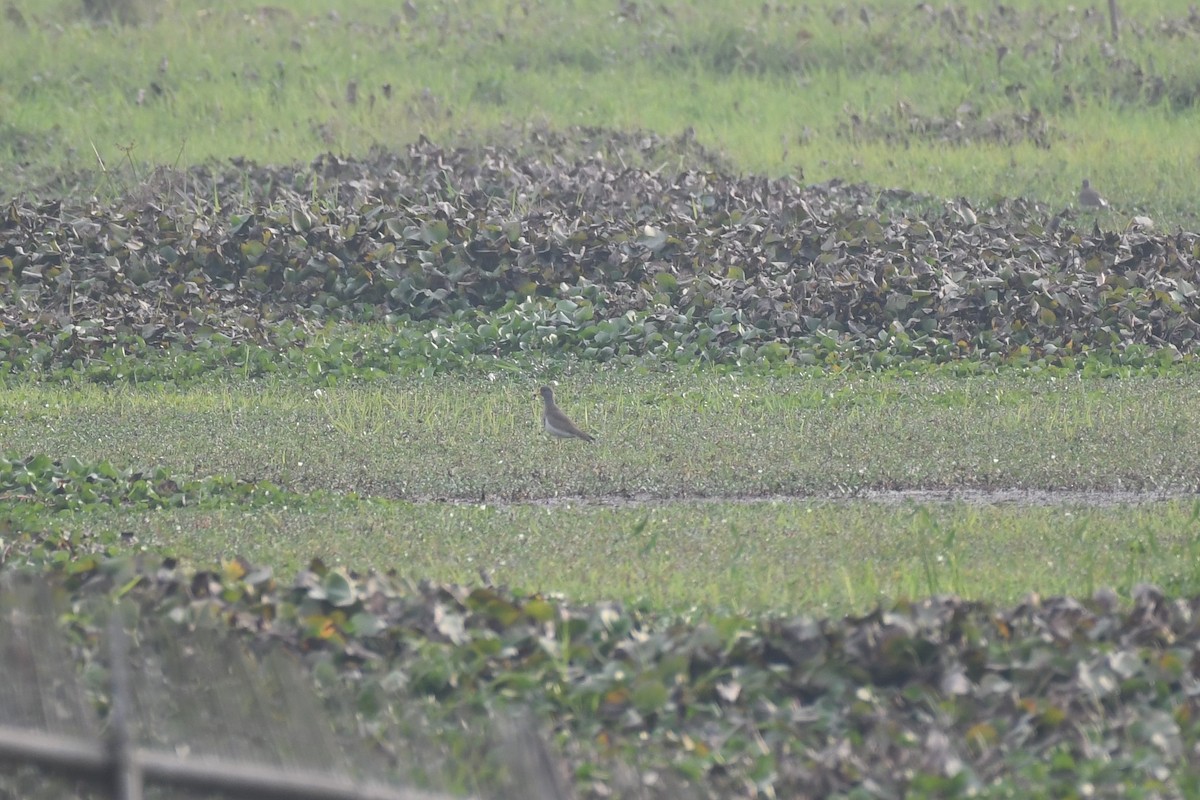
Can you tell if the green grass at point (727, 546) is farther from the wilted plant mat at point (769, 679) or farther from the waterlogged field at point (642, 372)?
the wilted plant mat at point (769, 679)

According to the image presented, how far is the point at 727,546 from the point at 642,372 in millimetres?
5212

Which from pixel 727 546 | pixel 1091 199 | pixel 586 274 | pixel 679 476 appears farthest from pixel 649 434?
pixel 1091 199

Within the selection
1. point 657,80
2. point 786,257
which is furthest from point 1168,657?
point 657,80

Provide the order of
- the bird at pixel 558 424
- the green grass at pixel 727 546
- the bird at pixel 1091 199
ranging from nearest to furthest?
the green grass at pixel 727 546, the bird at pixel 558 424, the bird at pixel 1091 199

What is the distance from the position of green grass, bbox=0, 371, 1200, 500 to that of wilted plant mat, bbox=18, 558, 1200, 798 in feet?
10.7

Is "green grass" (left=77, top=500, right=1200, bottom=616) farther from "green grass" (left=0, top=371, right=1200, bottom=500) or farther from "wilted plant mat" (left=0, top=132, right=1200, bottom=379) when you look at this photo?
"wilted plant mat" (left=0, top=132, right=1200, bottom=379)

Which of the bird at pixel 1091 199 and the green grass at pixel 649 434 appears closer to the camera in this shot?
the green grass at pixel 649 434

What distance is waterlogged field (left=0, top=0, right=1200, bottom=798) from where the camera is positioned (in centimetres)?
633

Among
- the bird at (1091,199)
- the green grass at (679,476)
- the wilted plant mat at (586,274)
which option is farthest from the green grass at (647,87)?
the green grass at (679,476)

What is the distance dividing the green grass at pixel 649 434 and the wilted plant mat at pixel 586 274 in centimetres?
98

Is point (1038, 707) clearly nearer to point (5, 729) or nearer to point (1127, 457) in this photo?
point (5, 729)

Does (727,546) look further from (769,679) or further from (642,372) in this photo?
(642,372)

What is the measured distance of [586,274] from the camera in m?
15.7

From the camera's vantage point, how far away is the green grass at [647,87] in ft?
67.1
